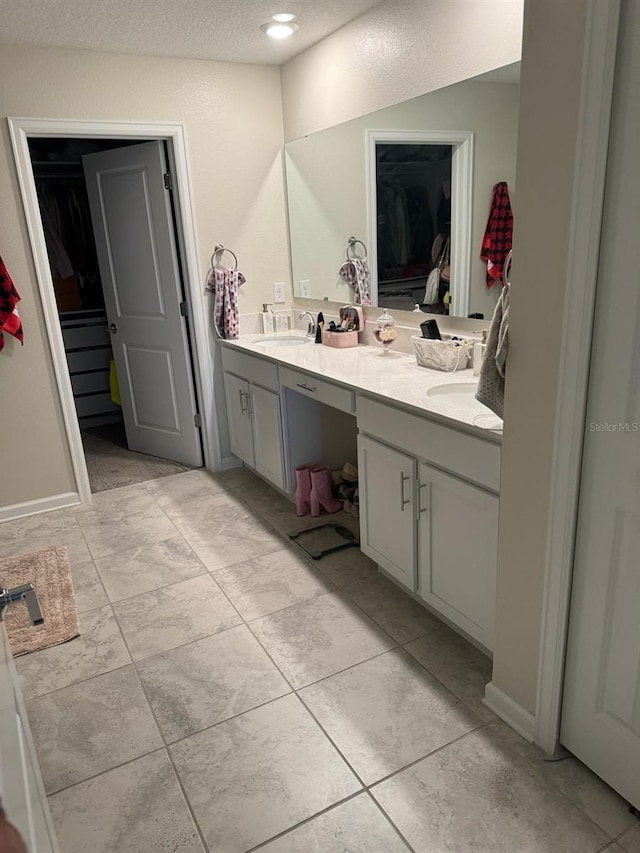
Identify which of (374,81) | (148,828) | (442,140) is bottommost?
(148,828)

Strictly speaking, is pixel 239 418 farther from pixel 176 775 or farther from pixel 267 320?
pixel 176 775

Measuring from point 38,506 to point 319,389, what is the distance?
190 cm

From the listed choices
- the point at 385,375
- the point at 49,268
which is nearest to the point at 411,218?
the point at 385,375

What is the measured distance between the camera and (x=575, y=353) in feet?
4.66

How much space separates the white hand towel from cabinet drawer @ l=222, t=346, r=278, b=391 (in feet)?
5.32

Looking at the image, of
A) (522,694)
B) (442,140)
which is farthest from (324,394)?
(522,694)

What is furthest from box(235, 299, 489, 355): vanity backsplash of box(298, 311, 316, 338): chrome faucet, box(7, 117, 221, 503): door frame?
Answer: box(7, 117, 221, 503): door frame

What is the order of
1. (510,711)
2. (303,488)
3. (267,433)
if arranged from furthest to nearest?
(267,433) < (303,488) < (510,711)

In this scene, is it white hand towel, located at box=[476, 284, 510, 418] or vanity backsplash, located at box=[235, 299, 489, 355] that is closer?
white hand towel, located at box=[476, 284, 510, 418]

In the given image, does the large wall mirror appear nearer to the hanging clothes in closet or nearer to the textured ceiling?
the textured ceiling

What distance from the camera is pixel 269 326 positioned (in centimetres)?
393

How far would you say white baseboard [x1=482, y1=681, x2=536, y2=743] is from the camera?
5.87 ft

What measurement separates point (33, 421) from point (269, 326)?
150 centimetres

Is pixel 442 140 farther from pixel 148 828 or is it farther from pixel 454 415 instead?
pixel 148 828
